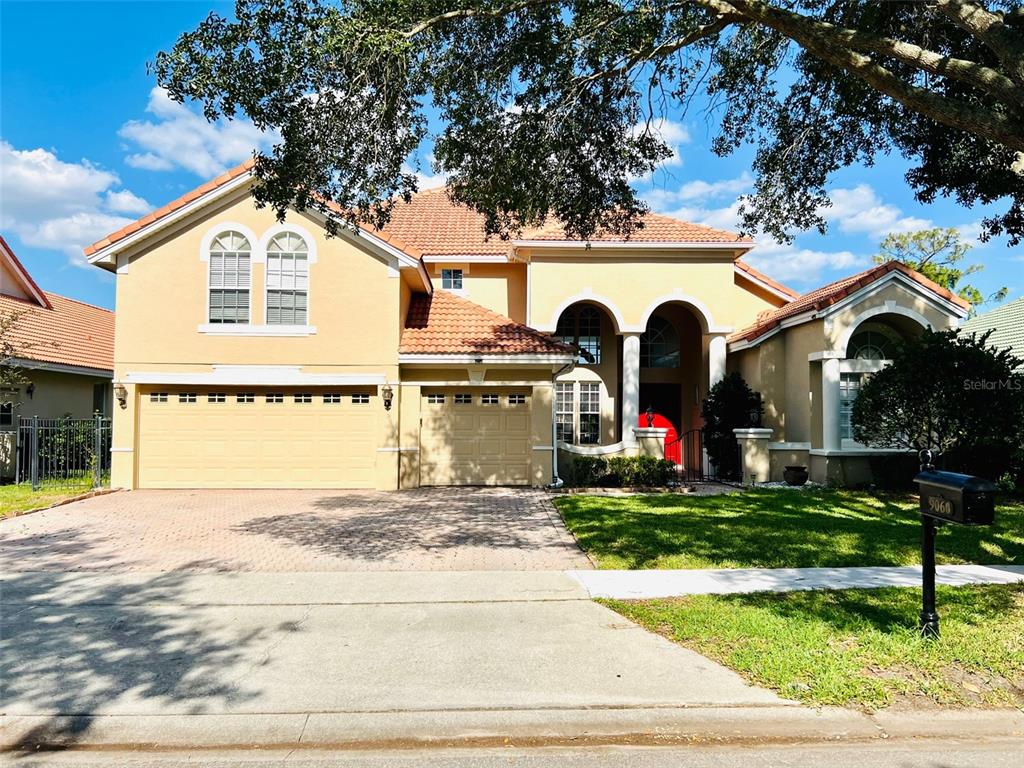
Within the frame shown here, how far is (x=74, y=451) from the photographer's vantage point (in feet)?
54.6

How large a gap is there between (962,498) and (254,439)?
13327 mm

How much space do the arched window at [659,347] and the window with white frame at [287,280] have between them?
10.9 metres

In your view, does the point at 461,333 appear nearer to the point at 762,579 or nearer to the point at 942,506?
the point at 762,579

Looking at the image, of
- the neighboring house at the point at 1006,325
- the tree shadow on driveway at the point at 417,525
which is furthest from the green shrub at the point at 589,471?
the neighboring house at the point at 1006,325

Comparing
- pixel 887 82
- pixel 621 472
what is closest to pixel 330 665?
pixel 887 82

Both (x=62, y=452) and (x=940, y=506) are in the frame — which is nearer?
(x=940, y=506)

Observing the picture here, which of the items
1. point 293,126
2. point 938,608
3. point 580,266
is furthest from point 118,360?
point 938,608

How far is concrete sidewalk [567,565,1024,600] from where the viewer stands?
693cm

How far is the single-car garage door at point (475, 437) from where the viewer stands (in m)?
15.1

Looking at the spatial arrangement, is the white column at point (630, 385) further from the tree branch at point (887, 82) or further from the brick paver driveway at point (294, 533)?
the tree branch at point (887, 82)

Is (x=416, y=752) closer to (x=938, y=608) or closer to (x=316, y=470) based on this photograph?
(x=938, y=608)

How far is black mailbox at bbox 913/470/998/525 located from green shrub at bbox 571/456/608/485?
10.2 metres

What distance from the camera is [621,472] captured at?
15.4 metres

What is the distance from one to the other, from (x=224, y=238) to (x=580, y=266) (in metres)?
9.09
